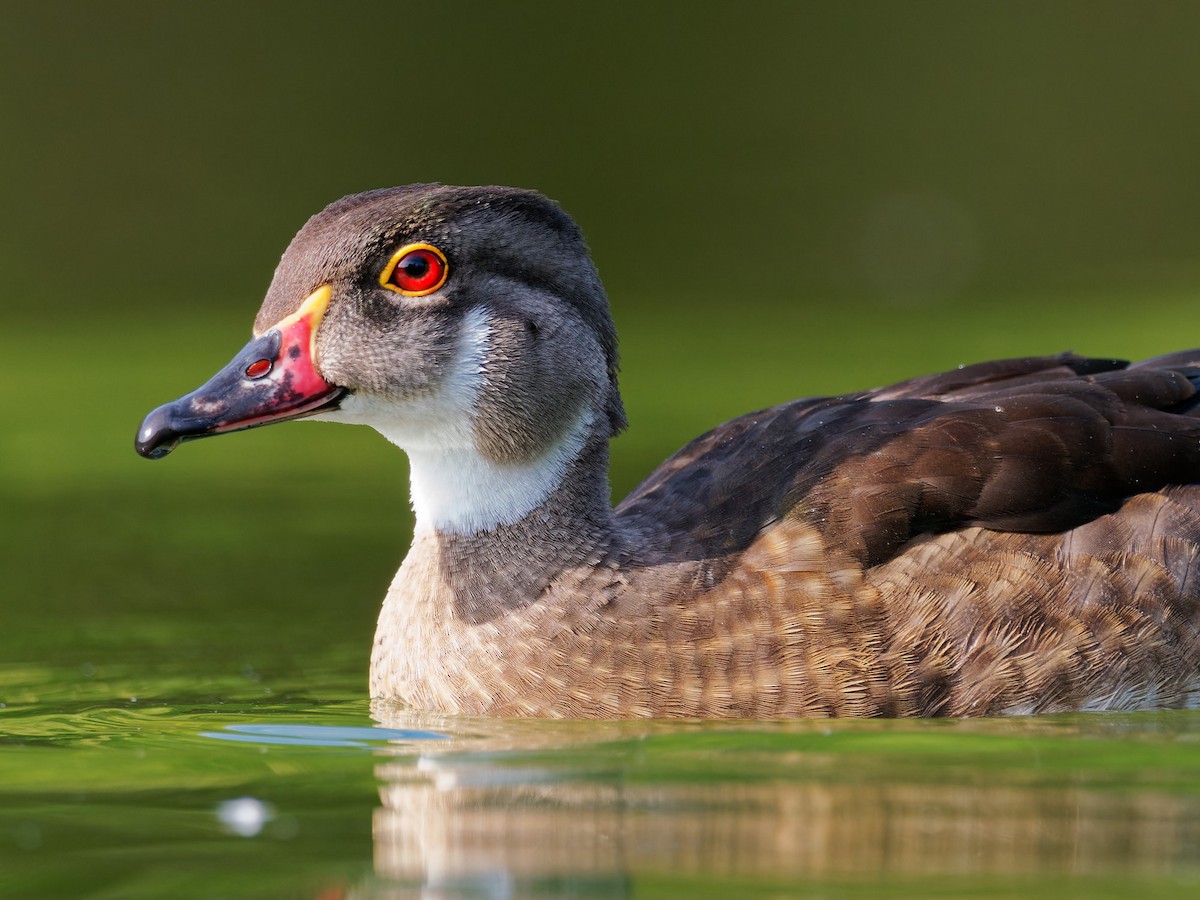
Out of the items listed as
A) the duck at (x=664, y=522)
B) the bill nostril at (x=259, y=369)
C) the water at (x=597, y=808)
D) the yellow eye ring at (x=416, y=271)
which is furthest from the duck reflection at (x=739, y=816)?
the yellow eye ring at (x=416, y=271)

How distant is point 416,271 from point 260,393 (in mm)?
769

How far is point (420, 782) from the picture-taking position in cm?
643

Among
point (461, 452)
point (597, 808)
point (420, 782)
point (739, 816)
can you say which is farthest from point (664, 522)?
point (739, 816)

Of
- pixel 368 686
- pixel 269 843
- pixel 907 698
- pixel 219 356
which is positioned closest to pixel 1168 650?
pixel 907 698

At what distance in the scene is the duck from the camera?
7.50 meters

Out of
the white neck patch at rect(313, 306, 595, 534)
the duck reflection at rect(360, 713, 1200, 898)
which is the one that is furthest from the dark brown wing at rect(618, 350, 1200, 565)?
the duck reflection at rect(360, 713, 1200, 898)

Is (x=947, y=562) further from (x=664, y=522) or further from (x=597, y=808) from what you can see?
(x=597, y=808)

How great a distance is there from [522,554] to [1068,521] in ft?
7.07

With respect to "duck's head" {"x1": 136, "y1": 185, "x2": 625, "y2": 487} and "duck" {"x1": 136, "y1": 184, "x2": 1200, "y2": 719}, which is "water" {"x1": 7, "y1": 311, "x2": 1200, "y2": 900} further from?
"duck's head" {"x1": 136, "y1": 185, "x2": 625, "y2": 487}

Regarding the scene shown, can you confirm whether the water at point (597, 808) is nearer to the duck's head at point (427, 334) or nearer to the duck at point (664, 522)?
the duck at point (664, 522)

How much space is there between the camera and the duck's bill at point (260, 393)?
7430 millimetres

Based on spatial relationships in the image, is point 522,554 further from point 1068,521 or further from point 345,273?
point 1068,521

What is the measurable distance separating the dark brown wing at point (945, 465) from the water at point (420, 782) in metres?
0.84

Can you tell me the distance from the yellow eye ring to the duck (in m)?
0.01
